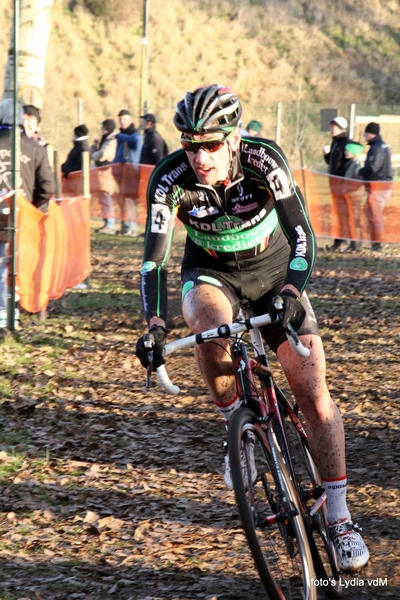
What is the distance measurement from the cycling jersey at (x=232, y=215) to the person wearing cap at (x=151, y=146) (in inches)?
515

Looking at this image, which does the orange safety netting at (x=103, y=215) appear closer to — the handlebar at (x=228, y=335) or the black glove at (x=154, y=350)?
the black glove at (x=154, y=350)

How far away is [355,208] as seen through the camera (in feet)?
50.8

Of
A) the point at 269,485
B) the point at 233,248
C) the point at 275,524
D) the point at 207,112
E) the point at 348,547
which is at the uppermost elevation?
the point at 207,112

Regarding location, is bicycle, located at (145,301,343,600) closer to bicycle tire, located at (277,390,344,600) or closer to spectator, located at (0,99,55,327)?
bicycle tire, located at (277,390,344,600)

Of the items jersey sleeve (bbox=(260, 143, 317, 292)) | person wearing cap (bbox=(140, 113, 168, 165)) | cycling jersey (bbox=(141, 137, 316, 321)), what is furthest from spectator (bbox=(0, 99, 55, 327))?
person wearing cap (bbox=(140, 113, 168, 165))

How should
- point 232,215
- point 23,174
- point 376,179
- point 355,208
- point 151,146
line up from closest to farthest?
1. point 232,215
2. point 23,174
3. point 355,208
4. point 376,179
5. point 151,146

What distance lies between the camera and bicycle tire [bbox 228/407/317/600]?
348 cm

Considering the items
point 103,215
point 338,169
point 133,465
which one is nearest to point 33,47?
point 103,215

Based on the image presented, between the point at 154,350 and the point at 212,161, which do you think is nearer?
the point at 154,350

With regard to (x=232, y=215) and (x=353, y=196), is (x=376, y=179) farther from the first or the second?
(x=232, y=215)

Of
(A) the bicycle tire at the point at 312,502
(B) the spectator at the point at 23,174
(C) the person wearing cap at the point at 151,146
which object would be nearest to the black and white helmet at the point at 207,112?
(A) the bicycle tire at the point at 312,502

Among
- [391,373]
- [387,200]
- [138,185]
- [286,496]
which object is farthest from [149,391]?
[138,185]

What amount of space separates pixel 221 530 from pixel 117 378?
11.7 feet

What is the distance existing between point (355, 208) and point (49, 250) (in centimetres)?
680
